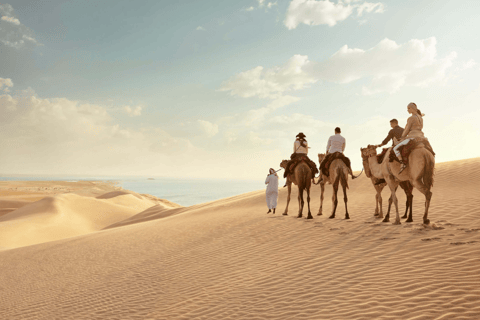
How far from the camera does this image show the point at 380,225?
32.1 ft

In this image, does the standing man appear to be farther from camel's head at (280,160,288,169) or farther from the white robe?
the white robe

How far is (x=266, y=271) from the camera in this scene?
278 inches

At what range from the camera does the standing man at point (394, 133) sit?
414 inches

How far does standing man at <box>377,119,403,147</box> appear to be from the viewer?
1052 centimetres

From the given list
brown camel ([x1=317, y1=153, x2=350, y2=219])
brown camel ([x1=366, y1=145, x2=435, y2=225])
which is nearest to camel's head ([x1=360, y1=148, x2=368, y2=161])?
brown camel ([x1=317, y1=153, x2=350, y2=219])

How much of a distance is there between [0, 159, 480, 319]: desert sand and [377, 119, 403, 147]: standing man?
2.91m

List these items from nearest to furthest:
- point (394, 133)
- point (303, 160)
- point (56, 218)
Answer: point (394, 133)
point (303, 160)
point (56, 218)

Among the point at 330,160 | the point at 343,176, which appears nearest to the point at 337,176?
the point at 343,176

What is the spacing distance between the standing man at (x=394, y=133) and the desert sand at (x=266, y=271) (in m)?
2.91

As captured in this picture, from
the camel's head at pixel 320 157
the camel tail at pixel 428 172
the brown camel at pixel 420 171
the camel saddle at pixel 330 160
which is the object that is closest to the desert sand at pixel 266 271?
the brown camel at pixel 420 171

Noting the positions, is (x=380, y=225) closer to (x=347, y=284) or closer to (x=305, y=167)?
(x=305, y=167)

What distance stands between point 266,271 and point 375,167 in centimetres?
647

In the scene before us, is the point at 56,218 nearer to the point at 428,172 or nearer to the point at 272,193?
the point at 272,193

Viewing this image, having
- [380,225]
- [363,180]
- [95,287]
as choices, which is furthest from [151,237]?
[363,180]
